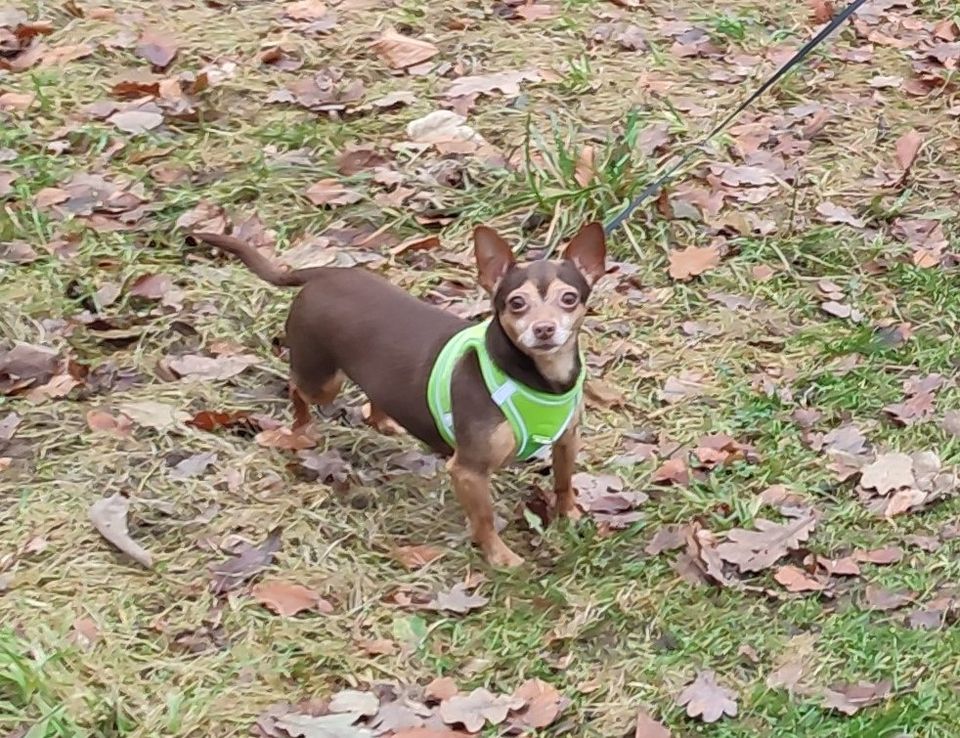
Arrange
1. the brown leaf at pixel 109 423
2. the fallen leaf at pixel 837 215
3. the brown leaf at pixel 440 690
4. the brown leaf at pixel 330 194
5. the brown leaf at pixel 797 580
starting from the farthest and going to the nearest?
the brown leaf at pixel 330 194
the fallen leaf at pixel 837 215
the brown leaf at pixel 109 423
the brown leaf at pixel 797 580
the brown leaf at pixel 440 690

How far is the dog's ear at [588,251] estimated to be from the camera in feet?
10.7

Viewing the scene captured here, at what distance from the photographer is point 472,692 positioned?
311 centimetres

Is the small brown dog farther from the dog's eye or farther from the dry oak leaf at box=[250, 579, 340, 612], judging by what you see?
the dry oak leaf at box=[250, 579, 340, 612]

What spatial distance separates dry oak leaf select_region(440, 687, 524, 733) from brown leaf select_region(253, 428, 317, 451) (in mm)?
1076

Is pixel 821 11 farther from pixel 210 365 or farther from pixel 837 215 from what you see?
pixel 210 365

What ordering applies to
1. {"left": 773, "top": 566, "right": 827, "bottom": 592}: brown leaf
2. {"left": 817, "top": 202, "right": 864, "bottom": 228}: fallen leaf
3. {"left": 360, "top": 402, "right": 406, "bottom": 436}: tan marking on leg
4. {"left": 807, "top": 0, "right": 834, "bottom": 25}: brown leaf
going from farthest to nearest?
1. {"left": 807, "top": 0, "right": 834, "bottom": 25}: brown leaf
2. {"left": 817, "top": 202, "right": 864, "bottom": 228}: fallen leaf
3. {"left": 360, "top": 402, "right": 406, "bottom": 436}: tan marking on leg
4. {"left": 773, "top": 566, "right": 827, "bottom": 592}: brown leaf

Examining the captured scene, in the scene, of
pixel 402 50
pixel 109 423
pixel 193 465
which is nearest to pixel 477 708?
pixel 193 465

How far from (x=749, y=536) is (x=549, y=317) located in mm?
848

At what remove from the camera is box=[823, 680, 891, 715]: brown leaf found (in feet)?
9.79

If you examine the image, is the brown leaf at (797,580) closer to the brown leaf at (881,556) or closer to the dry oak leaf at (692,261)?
the brown leaf at (881,556)

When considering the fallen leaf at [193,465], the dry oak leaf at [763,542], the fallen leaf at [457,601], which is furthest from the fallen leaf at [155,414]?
the dry oak leaf at [763,542]

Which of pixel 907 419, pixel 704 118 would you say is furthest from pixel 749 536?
pixel 704 118

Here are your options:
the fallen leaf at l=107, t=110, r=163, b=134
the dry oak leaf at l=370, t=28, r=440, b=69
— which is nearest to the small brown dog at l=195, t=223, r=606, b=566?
the fallen leaf at l=107, t=110, r=163, b=134

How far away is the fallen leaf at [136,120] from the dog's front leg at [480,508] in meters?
2.47
